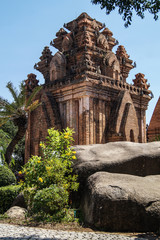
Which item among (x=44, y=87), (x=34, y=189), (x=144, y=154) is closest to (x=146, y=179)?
(x=144, y=154)

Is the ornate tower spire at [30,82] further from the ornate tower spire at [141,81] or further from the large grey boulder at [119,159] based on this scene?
the large grey boulder at [119,159]

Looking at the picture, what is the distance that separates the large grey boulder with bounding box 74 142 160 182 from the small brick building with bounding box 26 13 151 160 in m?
8.87

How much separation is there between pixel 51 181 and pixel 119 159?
2271 mm

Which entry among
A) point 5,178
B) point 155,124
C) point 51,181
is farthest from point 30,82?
point 51,181

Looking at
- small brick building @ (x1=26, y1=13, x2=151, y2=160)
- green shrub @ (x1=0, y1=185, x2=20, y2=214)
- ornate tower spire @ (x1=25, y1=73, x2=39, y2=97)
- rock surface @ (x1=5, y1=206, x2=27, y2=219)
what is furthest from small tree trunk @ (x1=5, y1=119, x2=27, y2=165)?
ornate tower spire @ (x1=25, y1=73, x2=39, y2=97)

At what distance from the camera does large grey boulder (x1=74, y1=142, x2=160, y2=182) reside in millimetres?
9328

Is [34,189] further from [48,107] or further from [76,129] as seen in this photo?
[48,107]

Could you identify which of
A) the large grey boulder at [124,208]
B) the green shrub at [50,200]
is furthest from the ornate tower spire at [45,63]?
the large grey boulder at [124,208]

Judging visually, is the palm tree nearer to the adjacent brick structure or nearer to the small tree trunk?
the small tree trunk

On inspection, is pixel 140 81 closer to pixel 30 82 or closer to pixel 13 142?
pixel 30 82

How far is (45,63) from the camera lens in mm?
26719

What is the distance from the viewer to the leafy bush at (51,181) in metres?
8.02

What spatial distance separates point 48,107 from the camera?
21.5 metres

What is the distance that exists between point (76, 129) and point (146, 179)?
11498mm
